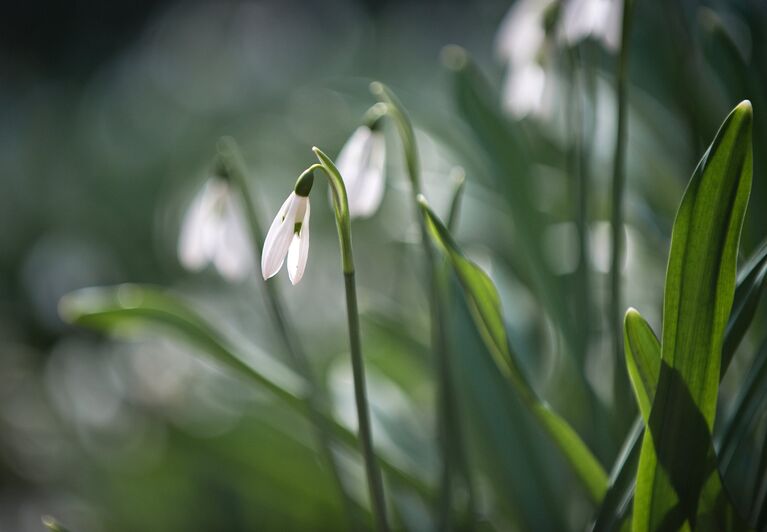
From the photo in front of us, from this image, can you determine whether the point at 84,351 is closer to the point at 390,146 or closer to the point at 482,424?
the point at 390,146

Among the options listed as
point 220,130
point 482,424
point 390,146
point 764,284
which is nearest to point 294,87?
point 220,130

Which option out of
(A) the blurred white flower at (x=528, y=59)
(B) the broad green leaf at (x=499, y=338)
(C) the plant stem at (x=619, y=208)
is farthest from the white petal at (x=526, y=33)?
(B) the broad green leaf at (x=499, y=338)

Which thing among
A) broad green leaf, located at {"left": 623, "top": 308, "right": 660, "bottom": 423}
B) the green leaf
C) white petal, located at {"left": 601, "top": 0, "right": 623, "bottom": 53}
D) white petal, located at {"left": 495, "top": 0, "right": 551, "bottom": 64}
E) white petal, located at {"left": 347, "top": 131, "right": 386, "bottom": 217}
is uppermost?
white petal, located at {"left": 495, "top": 0, "right": 551, "bottom": 64}

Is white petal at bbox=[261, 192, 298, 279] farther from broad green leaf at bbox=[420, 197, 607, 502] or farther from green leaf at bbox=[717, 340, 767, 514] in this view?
green leaf at bbox=[717, 340, 767, 514]

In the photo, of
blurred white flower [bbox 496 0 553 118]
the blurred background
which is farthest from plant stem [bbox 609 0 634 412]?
blurred white flower [bbox 496 0 553 118]

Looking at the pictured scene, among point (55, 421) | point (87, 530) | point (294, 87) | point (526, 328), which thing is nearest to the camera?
point (526, 328)
